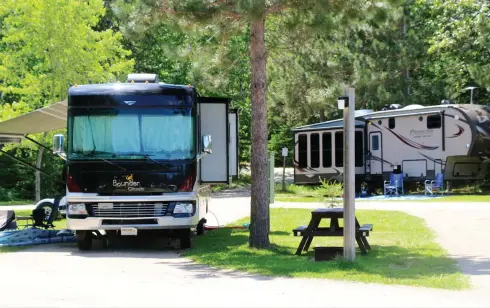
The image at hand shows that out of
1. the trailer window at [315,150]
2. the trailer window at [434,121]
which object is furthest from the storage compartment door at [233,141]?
the trailer window at [315,150]

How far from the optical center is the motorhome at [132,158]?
1352 cm

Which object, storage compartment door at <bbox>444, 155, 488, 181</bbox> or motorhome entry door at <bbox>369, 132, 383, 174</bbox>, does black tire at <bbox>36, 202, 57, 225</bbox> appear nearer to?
storage compartment door at <bbox>444, 155, 488, 181</bbox>

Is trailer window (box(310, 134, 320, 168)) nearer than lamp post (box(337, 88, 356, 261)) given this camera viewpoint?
No

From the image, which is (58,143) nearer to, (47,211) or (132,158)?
(132,158)

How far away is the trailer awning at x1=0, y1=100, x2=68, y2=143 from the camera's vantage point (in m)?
15.6

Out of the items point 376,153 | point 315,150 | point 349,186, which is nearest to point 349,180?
point 349,186

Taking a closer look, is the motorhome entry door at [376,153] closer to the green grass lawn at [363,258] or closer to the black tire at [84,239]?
the green grass lawn at [363,258]

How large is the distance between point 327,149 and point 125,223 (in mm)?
21453

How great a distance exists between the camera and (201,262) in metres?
12.2

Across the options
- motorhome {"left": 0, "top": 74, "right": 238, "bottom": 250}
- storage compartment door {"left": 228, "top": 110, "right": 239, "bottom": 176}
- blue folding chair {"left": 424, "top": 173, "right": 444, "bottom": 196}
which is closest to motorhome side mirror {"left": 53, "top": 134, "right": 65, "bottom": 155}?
motorhome {"left": 0, "top": 74, "right": 238, "bottom": 250}

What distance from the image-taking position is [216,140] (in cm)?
1503

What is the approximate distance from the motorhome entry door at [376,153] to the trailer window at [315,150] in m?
2.66

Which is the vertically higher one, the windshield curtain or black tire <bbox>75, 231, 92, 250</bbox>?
the windshield curtain

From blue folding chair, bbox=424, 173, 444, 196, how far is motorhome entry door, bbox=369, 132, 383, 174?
223 centimetres
